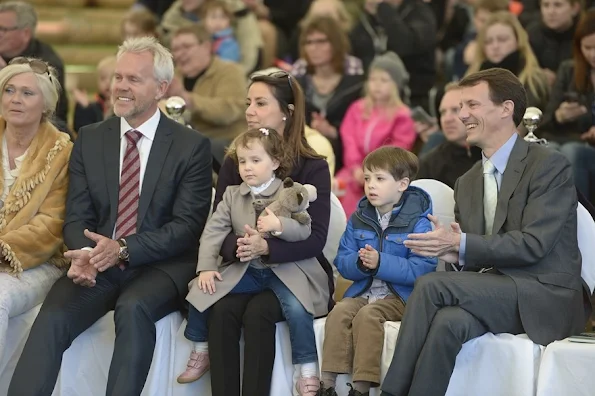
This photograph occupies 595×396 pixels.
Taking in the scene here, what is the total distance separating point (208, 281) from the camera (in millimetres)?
4895

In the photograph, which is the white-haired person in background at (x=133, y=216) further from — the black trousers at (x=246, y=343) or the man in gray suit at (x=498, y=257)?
the man in gray suit at (x=498, y=257)

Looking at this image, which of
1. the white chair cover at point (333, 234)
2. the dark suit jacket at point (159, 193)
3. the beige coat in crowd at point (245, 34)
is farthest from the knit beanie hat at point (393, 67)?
the dark suit jacket at point (159, 193)

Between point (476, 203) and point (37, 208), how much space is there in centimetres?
192

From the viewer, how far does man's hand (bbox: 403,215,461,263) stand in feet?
14.9

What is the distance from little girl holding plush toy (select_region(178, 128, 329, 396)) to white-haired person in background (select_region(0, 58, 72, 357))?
2.39ft

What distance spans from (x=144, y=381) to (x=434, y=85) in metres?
4.36

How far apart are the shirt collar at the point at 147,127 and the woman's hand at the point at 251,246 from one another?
28.7 inches

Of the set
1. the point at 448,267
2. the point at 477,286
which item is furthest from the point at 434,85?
the point at 477,286

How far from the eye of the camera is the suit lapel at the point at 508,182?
15.5ft

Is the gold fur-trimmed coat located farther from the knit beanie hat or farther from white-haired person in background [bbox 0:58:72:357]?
the knit beanie hat

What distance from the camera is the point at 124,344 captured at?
479 cm

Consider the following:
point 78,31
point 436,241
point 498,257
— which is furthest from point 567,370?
point 78,31

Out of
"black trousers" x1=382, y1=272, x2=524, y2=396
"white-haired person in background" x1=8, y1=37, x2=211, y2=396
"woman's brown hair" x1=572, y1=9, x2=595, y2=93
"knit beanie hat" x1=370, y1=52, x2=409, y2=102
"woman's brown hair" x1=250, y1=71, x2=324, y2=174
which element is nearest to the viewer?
"black trousers" x1=382, y1=272, x2=524, y2=396

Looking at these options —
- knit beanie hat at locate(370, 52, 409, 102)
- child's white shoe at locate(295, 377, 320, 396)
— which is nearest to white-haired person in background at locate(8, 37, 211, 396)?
child's white shoe at locate(295, 377, 320, 396)
